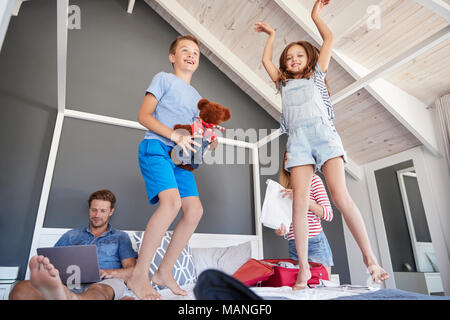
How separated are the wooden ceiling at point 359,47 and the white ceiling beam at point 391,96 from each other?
0.05 meters

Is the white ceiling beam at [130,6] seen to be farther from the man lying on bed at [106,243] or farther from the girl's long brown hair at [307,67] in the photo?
the girl's long brown hair at [307,67]

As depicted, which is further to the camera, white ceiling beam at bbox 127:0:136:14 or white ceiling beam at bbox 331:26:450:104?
white ceiling beam at bbox 127:0:136:14

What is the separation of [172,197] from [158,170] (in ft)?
0.38

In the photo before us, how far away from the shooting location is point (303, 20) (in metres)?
2.26

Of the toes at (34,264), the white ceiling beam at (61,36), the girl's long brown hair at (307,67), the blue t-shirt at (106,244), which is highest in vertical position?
the white ceiling beam at (61,36)

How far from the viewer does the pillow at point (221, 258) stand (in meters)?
2.06

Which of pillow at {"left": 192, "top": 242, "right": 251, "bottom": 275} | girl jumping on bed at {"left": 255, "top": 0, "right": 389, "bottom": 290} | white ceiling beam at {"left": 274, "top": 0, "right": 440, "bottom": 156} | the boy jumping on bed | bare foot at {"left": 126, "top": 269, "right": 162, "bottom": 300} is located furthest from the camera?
white ceiling beam at {"left": 274, "top": 0, "right": 440, "bottom": 156}

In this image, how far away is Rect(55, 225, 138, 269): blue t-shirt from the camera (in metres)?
1.71

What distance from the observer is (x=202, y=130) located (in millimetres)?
1204

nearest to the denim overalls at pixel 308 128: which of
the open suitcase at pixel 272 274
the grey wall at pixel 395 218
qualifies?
the open suitcase at pixel 272 274

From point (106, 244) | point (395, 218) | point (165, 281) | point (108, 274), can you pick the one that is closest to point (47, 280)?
point (165, 281)

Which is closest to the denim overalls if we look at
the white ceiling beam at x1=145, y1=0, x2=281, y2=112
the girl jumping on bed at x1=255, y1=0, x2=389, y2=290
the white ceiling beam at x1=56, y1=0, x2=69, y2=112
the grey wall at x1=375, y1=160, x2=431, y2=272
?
the girl jumping on bed at x1=255, y1=0, x2=389, y2=290

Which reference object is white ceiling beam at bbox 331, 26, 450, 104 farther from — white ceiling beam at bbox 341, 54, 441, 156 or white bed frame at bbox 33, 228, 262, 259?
white bed frame at bbox 33, 228, 262, 259

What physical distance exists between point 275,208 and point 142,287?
104 centimetres
